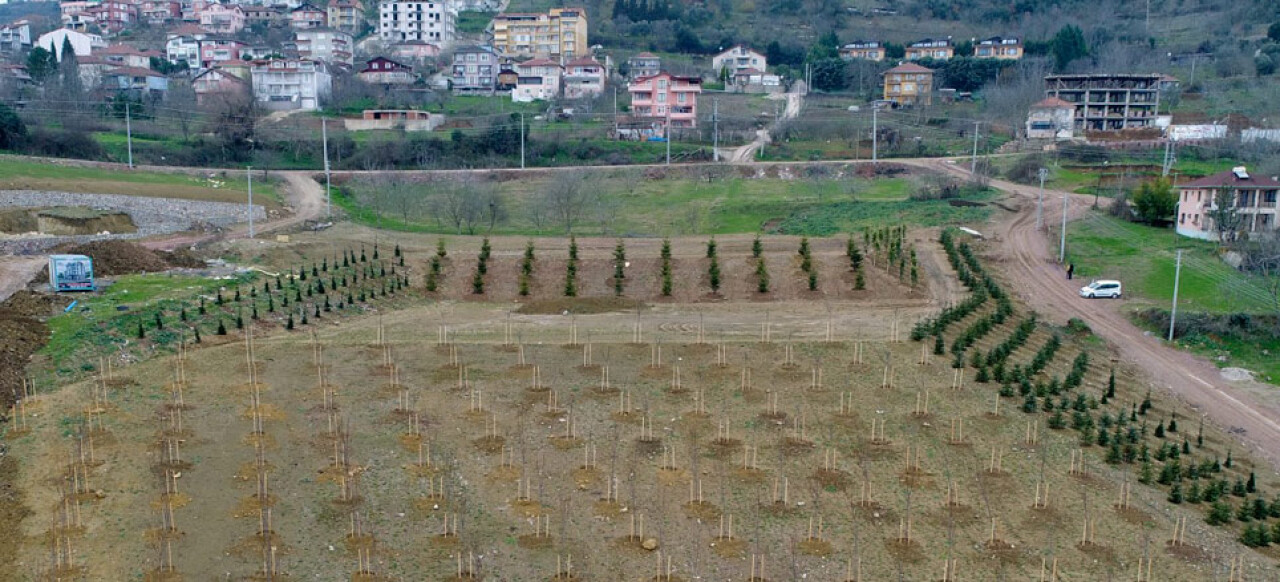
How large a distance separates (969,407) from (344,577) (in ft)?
42.9

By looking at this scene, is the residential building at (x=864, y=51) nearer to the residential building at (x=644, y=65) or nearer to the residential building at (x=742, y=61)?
the residential building at (x=742, y=61)

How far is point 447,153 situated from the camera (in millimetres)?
61656

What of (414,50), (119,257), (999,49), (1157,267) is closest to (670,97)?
(414,50)

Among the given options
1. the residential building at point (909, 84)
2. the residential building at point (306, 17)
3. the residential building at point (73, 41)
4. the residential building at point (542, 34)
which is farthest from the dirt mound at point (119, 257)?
the residential building at point (306, 17)

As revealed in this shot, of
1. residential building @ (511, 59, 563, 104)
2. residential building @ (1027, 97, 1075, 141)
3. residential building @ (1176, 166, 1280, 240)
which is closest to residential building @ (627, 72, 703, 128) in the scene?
residential building @ (511, 59, 563, 104)

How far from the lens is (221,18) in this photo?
110 meters

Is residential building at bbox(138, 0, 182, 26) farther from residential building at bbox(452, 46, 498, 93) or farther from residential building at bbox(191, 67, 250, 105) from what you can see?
residential building at bbox(452, 46, 498, 93)

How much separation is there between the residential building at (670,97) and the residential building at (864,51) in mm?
27152

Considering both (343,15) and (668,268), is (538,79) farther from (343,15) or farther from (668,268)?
(668,268)

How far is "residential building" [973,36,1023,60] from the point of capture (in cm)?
9081

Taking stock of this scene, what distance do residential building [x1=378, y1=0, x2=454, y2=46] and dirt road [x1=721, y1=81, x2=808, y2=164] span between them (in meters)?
36.6

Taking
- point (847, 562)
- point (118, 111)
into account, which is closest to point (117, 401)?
point (847, 562)

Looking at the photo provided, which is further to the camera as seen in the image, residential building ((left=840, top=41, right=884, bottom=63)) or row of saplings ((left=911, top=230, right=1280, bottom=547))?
residential building ((left=840, top=41, right=884, bottom=63))

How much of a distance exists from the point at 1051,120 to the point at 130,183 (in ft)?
171
